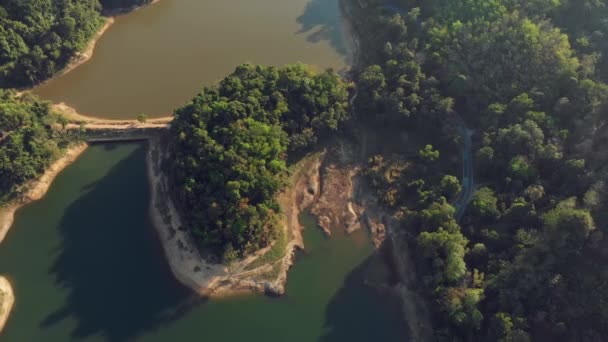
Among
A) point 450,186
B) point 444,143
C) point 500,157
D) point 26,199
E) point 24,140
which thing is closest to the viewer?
point 450,186

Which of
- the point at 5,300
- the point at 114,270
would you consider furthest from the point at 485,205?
the point at 5,300

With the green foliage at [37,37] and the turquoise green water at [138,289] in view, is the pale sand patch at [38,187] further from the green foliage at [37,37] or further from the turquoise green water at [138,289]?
the green foliage at [37,37]

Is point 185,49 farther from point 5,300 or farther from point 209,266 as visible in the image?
point 5,300

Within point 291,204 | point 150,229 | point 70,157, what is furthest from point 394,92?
point 70,157

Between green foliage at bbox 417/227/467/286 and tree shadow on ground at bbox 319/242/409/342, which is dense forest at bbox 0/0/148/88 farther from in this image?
green foliage at bbox 417/227/467/286

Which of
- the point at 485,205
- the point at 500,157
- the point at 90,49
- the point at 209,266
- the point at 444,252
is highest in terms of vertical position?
the point at 90,49

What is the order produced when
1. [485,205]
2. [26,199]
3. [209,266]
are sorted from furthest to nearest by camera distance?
1. [26,199]
2. [485,205]
3. [209,266]
